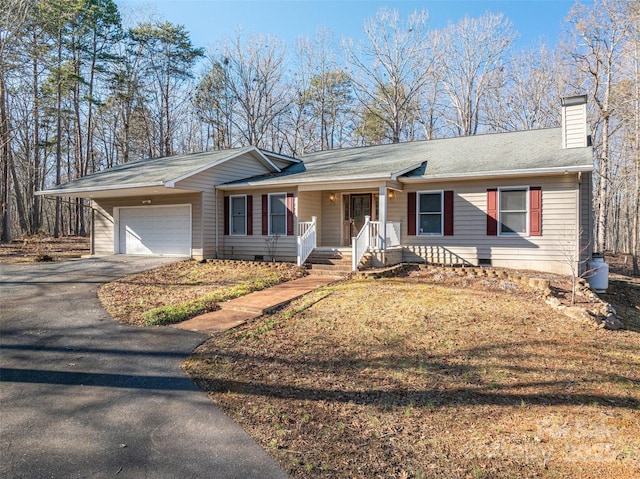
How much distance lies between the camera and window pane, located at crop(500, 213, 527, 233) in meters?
10.8

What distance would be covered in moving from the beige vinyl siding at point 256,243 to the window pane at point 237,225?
0.18 metres

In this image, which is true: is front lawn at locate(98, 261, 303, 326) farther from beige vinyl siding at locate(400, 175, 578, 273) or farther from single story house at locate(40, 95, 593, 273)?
beige vinyl siding at locate(400, 175, 578, 273)

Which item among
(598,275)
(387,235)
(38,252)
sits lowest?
(598,275)

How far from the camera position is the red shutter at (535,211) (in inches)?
414

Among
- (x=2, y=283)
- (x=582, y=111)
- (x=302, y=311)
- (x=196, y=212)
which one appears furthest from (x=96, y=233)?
(x=582, y=111)

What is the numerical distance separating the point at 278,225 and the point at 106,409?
9.73 metres

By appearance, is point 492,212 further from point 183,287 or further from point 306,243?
point 183,287

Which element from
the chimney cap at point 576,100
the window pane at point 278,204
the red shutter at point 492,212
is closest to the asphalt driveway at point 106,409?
the window pane at point 278,204

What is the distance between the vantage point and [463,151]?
1303 centimetres

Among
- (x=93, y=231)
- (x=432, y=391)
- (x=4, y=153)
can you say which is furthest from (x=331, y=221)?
(x=4, y=153)

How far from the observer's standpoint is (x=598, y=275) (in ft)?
35.1

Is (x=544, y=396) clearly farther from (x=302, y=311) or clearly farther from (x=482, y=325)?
(x=302, y=311)

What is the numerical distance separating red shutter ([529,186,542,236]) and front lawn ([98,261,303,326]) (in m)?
6.24

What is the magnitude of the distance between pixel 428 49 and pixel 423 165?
1610 cm
